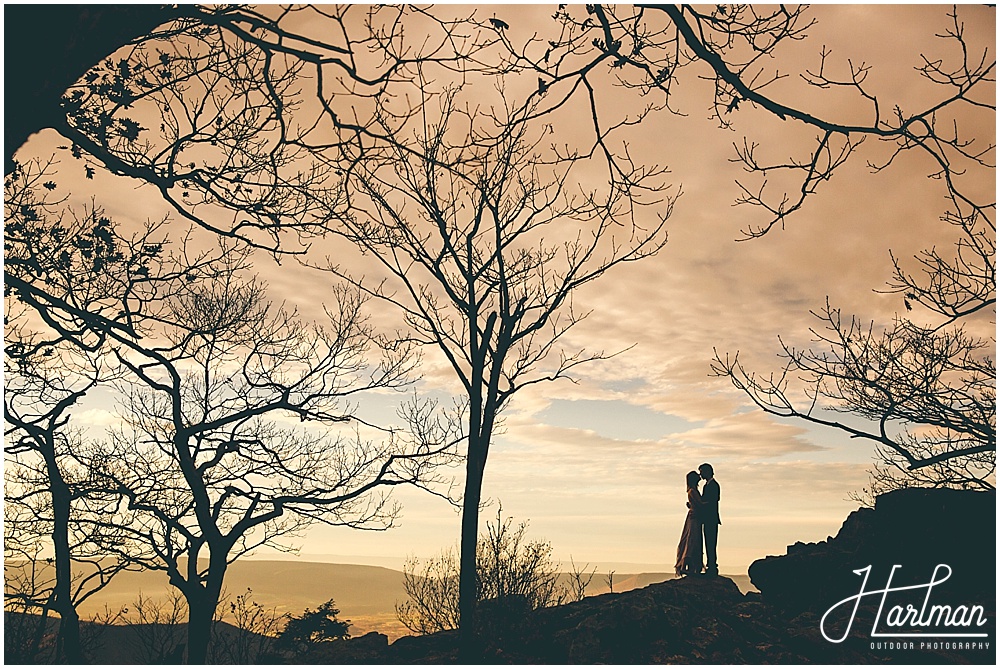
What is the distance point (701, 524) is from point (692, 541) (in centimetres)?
39

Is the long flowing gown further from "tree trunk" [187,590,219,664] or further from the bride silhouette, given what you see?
"tree trunk" [187,590,219,664]

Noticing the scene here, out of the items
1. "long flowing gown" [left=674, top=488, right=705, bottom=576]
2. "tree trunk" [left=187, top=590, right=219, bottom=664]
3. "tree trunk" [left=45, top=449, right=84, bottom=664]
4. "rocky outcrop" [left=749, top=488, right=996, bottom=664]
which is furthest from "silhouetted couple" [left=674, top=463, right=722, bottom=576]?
"tree trunk" [left=45, top=449, right=84, bottom=664]

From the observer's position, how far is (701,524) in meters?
16.4

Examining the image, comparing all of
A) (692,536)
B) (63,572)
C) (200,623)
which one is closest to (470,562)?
(692,536)

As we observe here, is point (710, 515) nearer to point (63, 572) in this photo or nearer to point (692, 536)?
point (692, 536)

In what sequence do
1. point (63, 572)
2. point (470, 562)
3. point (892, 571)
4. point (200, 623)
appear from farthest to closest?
point (200, 623), point (63, 572), point (892, 571), point (470, 562)

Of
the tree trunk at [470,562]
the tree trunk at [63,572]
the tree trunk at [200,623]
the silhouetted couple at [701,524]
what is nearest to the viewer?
the tree trunk at [470,562]

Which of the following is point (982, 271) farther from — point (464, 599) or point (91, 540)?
point (91, 540)

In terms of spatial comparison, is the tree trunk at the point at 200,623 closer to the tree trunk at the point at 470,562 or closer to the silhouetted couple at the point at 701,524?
the tree trunk at the point at 470,562

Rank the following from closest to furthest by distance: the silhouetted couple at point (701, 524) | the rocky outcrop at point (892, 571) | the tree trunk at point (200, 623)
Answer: the rocky outcrop at point (892, 571) → the tree trunk at point (200, 623) → the silhouetted couple at point (701, 524)

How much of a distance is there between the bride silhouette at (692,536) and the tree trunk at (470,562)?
6096 millimetres

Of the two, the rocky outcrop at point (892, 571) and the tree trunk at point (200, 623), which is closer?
the rocky outcrop at point (892, 571)

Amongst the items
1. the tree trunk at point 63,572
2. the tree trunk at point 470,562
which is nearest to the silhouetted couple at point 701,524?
the tree trunk at point 470,562

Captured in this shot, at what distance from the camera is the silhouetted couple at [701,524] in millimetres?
16250
